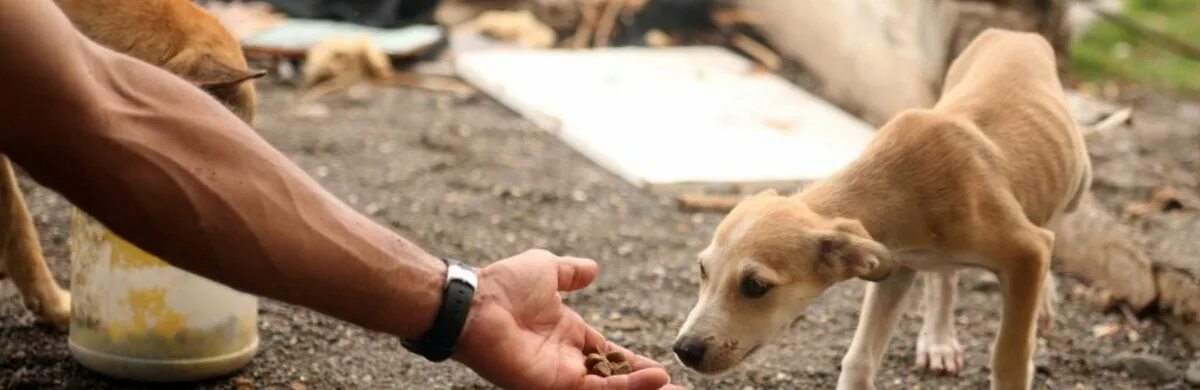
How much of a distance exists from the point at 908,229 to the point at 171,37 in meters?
1.78

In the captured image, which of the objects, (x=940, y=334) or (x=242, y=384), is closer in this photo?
(x=242, y=384)

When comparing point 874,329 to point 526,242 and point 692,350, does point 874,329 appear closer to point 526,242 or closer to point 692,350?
point 692,350

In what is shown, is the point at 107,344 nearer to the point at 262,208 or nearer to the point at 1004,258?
the point at 262,208

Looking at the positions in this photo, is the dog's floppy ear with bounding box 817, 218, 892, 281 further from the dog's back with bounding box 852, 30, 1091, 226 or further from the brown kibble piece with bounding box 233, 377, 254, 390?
the brown kibble piece with bounding box 233, 377, 254, 390

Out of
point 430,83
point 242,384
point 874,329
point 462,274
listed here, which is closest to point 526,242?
point 242,384

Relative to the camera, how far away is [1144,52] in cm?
856

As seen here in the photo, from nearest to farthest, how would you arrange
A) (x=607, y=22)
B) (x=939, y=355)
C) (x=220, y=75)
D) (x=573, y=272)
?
(x=573, y=272) → (x=220, y=75) → (x=939, y=355) → (x=607, y=22)

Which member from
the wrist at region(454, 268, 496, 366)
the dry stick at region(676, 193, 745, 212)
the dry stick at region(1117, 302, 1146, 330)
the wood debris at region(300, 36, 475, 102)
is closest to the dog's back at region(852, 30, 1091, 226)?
the dry stick at region(1117, 302, 1146, 330)

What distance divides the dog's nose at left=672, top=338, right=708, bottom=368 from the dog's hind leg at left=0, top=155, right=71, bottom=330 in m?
1.74

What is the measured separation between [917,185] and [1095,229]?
162 centimetres

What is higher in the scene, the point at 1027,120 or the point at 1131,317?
the point at 1027,120

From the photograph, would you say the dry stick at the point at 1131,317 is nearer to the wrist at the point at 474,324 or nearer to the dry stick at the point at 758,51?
the wrist at the point at 474,324

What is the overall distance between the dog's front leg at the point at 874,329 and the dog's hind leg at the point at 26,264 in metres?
2.02

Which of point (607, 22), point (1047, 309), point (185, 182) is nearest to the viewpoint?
point (185, 182)
